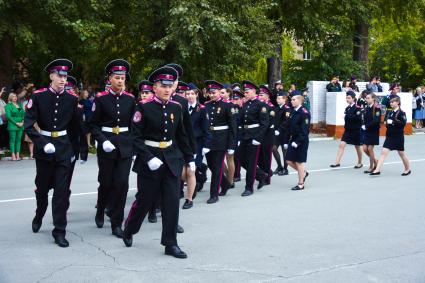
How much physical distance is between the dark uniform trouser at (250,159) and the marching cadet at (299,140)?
689 millimetres

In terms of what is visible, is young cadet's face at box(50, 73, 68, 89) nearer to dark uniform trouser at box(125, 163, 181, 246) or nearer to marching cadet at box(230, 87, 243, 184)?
dark uniform trouser at box(125, 163, 181, 246)

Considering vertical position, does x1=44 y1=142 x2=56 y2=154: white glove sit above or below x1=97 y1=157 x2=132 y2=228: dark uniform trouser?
above

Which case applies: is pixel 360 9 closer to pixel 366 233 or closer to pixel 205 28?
pixel 205 28

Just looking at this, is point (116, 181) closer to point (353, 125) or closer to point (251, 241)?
point (251, 241)

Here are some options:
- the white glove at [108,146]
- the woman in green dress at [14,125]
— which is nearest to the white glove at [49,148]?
the white glove at [108,146]

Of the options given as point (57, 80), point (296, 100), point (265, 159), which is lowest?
point (265, 159)

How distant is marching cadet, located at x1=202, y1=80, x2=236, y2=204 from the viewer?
10352 mm

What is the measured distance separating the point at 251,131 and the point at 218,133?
3.41 feet

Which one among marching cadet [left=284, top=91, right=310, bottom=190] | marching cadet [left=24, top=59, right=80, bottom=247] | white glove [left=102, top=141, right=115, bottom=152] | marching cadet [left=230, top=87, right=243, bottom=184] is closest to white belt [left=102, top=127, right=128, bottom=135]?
white glove [left=102, top=141, right=115, bottom=152]

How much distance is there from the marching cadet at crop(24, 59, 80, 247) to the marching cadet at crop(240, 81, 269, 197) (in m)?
4.11

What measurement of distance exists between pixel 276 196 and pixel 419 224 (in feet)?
9.27

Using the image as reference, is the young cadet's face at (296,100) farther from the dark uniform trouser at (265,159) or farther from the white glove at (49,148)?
the white glove at (49,148)

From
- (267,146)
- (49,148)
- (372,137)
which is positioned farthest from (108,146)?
(372,137)

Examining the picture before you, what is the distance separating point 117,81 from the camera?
7.88 m
